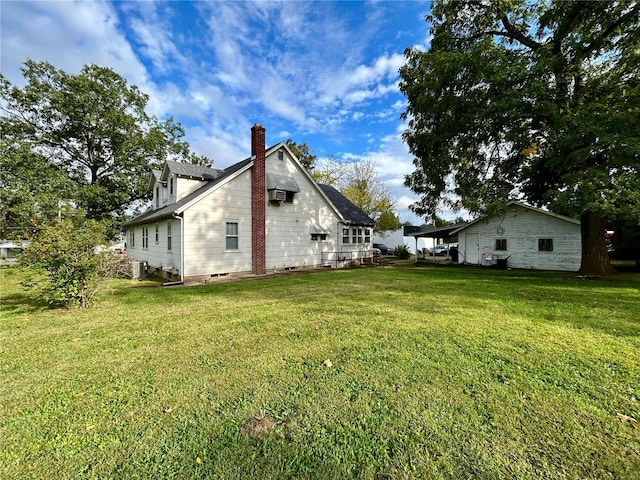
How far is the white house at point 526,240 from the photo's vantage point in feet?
52.6

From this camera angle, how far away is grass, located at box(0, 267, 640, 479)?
6.64ft

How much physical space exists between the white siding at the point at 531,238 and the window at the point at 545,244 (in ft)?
0.48

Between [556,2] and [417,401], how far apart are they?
54.4 feet

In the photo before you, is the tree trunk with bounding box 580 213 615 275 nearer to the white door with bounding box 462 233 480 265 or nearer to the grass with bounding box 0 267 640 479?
the white door with bounding box 462 233 480 265

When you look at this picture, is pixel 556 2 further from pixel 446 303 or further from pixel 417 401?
pixel 417 401

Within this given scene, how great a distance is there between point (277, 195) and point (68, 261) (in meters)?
8.88

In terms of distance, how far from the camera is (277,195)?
1369 cm

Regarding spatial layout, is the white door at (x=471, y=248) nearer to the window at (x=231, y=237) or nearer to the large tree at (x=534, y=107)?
the large tree at (x=534, y=107)

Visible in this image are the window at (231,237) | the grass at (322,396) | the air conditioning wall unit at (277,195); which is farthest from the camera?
the air conditioning wall unit at (277,195)

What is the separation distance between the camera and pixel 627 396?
110 inches

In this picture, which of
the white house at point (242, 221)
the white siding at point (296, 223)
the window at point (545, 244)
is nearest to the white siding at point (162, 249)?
the white house at point (242, 221)

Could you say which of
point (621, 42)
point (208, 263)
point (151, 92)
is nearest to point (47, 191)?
point (151, 92)

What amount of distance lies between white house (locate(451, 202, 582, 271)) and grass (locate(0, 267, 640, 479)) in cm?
1333

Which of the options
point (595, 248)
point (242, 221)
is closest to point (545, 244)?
point (595, 248)
